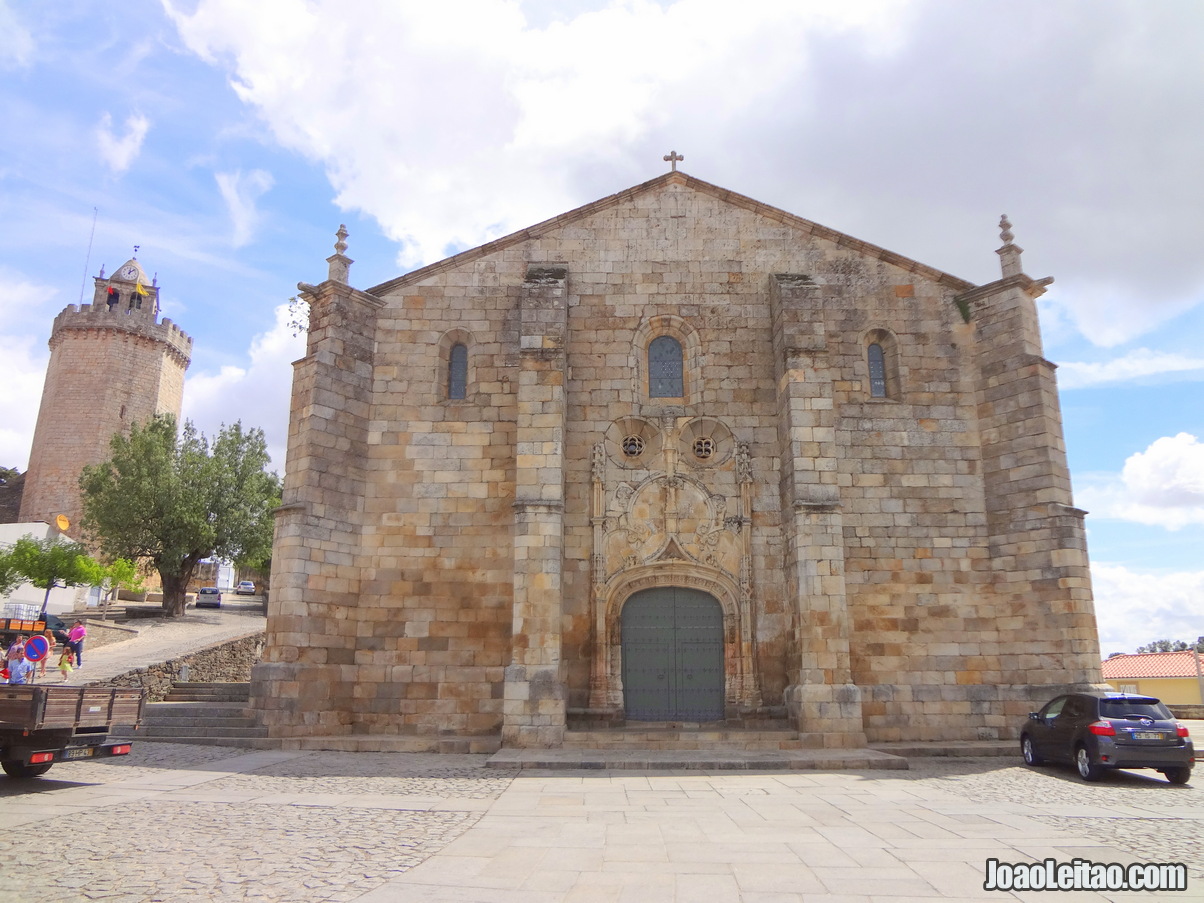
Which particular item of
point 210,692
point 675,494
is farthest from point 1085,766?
point 210,692

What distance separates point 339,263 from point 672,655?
400 inches

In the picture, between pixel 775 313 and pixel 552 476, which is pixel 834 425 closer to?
pixel 775 313

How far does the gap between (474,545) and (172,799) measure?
23.9 ft

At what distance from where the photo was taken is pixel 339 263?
53.0ft

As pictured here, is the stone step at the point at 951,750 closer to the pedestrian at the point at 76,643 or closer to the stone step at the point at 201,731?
the stone step at the point at 201,731

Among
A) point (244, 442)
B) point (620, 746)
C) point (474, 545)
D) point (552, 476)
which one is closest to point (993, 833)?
point (620, 746)

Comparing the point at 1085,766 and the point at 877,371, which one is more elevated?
the point at 877,371

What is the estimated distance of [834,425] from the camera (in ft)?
49.7

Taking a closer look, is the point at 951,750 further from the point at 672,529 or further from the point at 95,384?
the point at 95,384

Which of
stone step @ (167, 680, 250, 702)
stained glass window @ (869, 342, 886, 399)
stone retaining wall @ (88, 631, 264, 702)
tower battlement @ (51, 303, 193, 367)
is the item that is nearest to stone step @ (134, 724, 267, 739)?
stone step @ (167, 680, 250, 702)

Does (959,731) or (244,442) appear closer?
(959,731)

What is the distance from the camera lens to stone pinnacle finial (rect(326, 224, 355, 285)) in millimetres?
16031

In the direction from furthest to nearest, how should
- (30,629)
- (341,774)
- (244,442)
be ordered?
(244,442), (30,629), (341,774)

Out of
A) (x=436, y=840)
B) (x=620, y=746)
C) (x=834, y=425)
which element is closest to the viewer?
(x=436, y=840)
